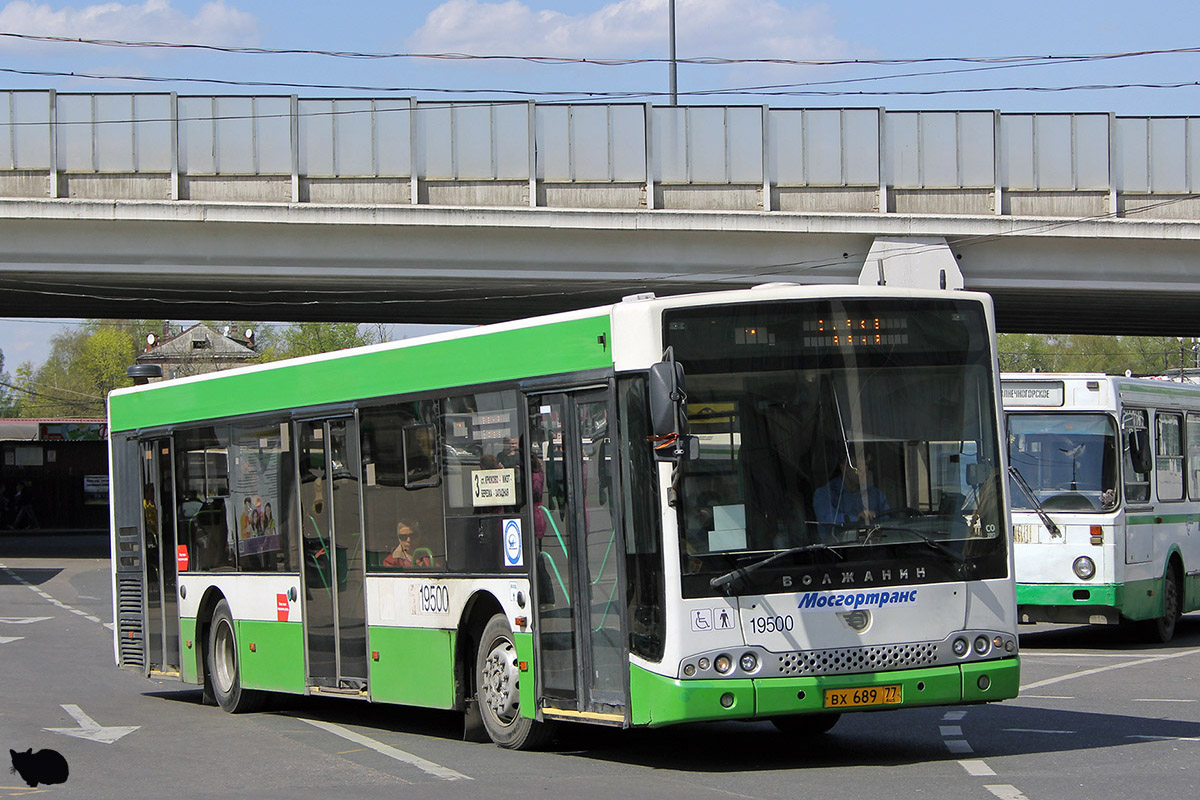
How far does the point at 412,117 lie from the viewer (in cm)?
3133

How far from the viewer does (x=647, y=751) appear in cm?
1081

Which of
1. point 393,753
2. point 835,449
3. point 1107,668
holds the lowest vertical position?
point 1107,668

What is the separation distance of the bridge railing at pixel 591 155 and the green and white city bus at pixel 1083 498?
14924 mm

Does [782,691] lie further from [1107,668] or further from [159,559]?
[159,559]

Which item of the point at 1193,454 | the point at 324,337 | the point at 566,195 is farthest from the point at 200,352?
the point at 1193,454

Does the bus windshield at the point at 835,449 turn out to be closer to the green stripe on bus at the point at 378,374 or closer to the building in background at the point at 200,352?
the green stripe on bus at the point at 378,374

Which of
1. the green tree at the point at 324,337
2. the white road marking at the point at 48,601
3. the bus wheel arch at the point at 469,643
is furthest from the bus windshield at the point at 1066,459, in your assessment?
the green tree at the point at 324,337

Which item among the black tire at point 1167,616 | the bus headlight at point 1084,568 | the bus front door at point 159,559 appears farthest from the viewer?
the black tire at point 1167,616

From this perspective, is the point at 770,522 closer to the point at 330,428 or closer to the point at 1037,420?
the point at 330,428

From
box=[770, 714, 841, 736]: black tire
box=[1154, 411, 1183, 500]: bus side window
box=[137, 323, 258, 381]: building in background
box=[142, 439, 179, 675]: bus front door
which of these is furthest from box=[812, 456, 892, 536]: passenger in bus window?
box=[137, 323, 258, 381]: building in background

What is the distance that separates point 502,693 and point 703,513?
2.36 meters

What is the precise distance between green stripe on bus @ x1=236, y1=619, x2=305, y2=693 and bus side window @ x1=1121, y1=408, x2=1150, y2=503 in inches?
372

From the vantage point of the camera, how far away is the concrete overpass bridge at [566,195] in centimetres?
3109

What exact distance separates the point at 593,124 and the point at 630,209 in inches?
71.9
